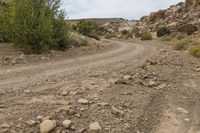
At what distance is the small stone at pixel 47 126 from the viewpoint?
6.91 meters

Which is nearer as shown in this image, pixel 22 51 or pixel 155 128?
pixel 155 128

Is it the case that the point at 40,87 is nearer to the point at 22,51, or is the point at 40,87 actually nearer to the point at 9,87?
the point at 9,87

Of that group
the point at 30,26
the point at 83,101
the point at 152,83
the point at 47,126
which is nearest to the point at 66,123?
the point at 47,126

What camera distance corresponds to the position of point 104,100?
902 cm

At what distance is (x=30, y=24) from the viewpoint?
20.6 metres

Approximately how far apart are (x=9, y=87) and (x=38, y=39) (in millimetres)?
10369

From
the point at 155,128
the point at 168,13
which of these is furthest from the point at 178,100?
the point at 168,13

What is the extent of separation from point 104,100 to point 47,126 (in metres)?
2.31

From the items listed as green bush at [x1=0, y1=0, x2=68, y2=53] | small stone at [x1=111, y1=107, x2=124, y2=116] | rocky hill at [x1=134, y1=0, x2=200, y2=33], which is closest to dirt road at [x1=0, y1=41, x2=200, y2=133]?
small stone at [x1=111, y1=107, x2=124, y2=116]

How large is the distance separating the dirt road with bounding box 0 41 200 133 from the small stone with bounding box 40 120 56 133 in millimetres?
110

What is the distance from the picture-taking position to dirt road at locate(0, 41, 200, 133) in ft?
25.1

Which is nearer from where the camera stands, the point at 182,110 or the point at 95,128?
the point at 95,128

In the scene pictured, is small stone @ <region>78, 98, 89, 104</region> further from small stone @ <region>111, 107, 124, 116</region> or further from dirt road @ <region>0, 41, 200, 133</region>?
small stone @ <region>111, 107, 124, 116</region>

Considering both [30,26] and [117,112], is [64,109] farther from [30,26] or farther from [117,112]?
[30,26]
